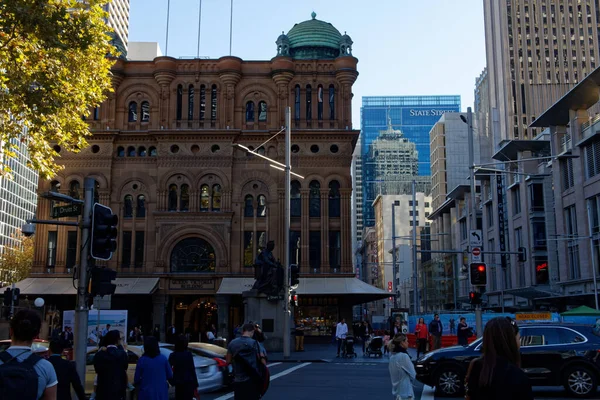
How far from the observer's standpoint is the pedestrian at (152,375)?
31.8 ft

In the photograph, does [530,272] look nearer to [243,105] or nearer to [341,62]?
[341,62]

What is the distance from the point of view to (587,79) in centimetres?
4778

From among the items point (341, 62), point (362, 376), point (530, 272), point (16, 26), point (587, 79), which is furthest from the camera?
point (530, 272)

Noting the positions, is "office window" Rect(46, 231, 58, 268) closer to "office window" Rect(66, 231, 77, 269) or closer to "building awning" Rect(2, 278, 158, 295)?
"office window" Rect(66, 231, 77, 269)

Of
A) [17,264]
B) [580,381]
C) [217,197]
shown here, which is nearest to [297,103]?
[217,197]

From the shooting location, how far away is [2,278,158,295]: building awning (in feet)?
155

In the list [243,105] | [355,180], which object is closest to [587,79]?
[243,105]

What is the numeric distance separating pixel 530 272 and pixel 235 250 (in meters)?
28.5

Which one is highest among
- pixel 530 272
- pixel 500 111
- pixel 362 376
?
pixel 500 111

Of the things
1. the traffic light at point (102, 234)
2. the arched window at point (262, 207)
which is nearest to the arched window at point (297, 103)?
the arched window at point (262, 207)

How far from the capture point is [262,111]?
171 ft

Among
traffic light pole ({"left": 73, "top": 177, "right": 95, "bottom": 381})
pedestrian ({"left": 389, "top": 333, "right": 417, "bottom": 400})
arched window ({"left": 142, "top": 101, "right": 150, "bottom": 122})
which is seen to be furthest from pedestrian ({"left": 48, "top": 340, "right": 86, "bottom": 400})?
arched window ({"left": 142, "top": 101, "right": 150, "bottom": 122})

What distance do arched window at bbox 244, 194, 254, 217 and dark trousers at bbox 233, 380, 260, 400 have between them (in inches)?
1609

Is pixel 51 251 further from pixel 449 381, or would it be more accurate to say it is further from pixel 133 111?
pixel 449 381
